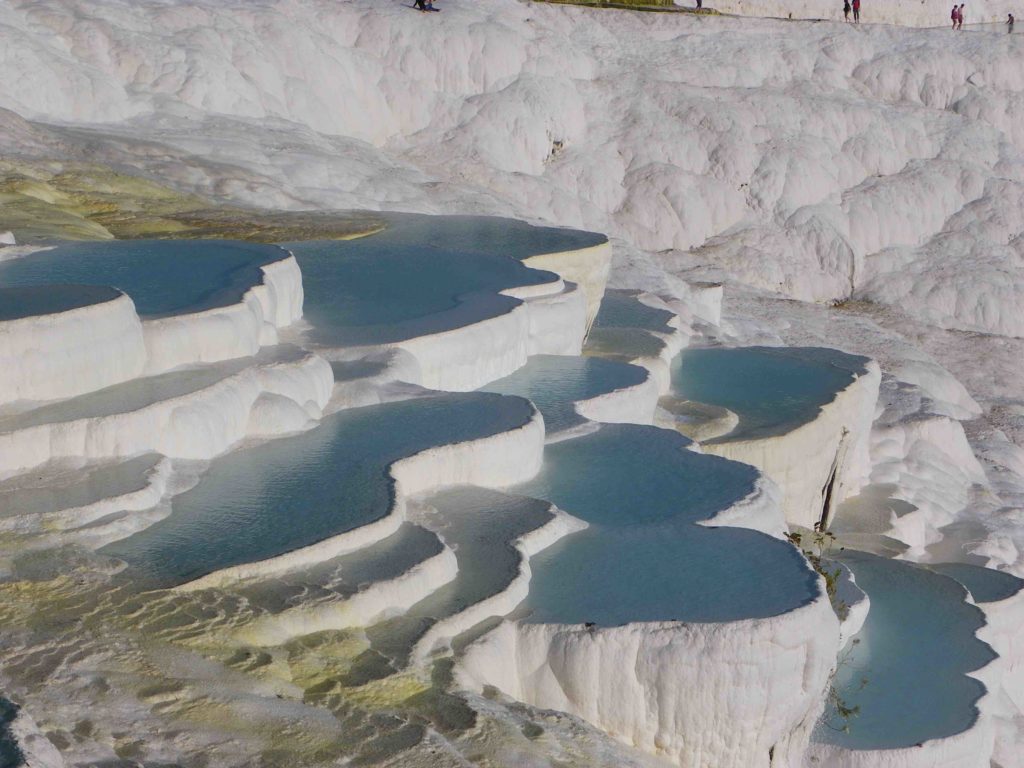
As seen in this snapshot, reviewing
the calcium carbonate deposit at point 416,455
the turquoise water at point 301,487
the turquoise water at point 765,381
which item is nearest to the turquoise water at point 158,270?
the calcium carbonate deposit at point 416,455

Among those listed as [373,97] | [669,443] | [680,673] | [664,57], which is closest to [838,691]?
[669,443]

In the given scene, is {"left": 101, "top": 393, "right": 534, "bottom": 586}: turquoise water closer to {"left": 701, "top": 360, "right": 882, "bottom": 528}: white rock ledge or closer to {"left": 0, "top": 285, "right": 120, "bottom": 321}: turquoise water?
{"left": 0, "top": 285, "right": 120, "bottom": 321}: turquoise water

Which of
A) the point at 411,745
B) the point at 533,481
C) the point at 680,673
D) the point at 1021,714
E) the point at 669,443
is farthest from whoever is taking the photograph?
the point at 1021,714

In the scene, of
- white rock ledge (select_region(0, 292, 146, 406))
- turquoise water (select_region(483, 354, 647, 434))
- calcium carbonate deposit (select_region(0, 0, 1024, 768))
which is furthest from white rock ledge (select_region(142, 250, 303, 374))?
turquoise water (select_region(483, 354, 647, 434))

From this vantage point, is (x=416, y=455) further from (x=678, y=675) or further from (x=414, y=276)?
(x=414, y=276)

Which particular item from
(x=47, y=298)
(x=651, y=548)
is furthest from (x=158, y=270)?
(x=651, y=548)

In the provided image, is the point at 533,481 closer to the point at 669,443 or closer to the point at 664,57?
the point at 669,443
